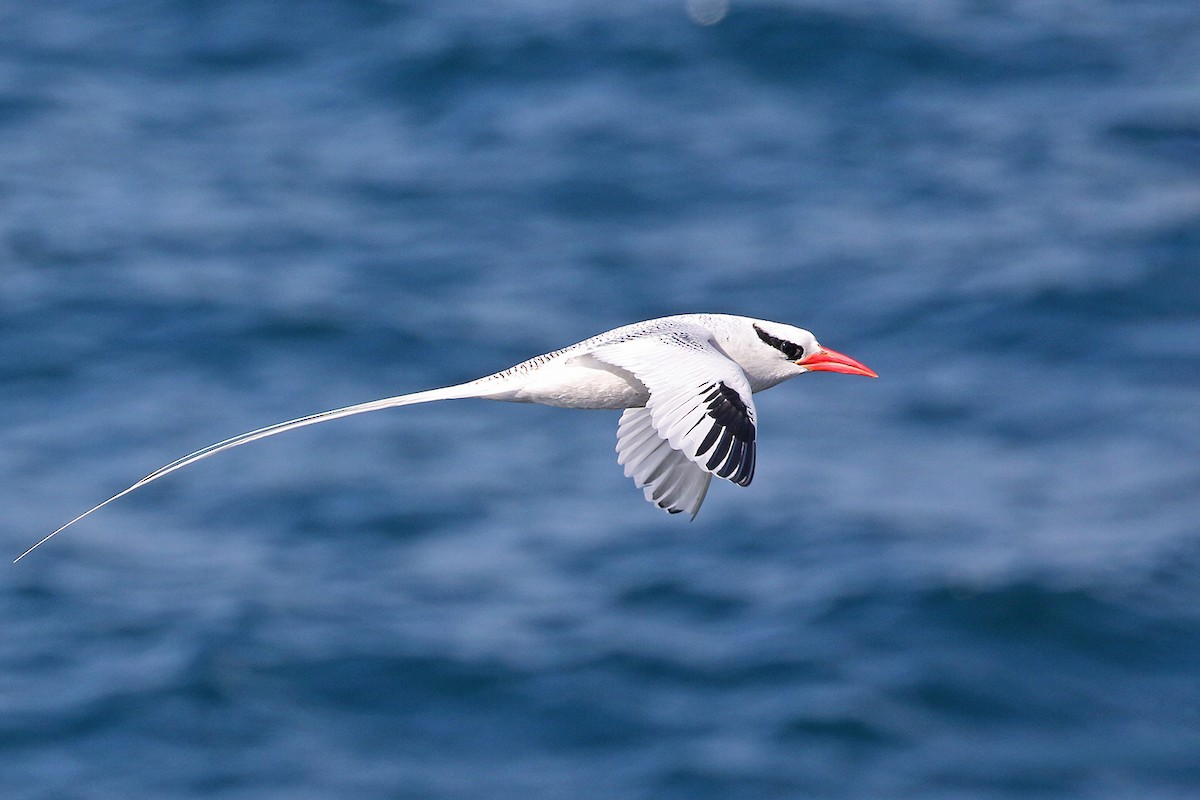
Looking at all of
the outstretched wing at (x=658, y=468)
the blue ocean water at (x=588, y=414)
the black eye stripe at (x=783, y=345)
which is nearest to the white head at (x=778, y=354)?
the black eye stripe at (x=783, y=345)

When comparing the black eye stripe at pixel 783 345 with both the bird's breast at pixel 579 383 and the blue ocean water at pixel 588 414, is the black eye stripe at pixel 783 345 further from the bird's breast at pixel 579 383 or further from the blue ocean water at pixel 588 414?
the blue ocean water at pixel 588 414

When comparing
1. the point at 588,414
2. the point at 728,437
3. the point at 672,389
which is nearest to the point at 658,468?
the point at 672,389

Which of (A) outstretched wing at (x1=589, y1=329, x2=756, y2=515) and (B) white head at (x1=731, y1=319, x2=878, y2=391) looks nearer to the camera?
(A) outstretched wing at (x1=589, y1=329, x2=756, y2=515)

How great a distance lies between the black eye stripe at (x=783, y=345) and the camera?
51.3ft

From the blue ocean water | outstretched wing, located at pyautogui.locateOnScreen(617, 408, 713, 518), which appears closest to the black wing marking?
outstretched wing, located at pyautogui.locateOnScreen(617, 408, 713, 518)

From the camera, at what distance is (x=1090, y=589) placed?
Answer: 32000mm

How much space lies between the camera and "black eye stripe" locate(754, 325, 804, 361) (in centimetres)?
1562

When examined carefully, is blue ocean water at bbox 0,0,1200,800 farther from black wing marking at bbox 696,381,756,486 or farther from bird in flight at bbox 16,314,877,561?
black wing marking at bbox 696,381,756,486

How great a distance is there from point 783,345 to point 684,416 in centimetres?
260

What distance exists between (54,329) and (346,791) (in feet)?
38.6

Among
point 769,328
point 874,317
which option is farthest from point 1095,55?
point 769,328

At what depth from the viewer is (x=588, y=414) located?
35594 millimetres

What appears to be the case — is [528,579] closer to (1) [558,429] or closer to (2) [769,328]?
(1) [558,429]

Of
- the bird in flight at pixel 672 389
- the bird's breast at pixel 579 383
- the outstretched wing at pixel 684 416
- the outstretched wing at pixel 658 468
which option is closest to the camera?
the outstretched wing at pixel 684 416
